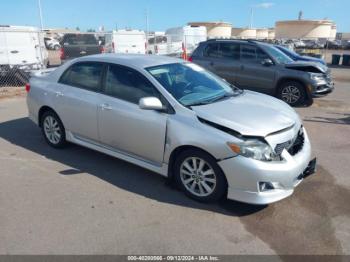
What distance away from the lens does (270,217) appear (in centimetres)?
360

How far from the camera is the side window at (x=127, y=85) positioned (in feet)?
13.7

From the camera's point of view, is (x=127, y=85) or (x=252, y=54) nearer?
(x=127, y=85)

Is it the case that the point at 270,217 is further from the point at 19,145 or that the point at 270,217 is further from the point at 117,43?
the point at 117,43

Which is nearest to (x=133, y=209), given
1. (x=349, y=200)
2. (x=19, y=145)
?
(x=349, y=200)

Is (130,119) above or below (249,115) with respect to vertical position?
below

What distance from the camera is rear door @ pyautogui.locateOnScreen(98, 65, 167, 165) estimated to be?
401 cm

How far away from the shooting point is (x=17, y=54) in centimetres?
1186

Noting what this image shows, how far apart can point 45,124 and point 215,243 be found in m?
3.70

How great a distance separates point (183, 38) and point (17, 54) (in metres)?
12.1

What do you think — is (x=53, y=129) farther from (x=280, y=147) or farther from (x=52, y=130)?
(x=280, y=147)

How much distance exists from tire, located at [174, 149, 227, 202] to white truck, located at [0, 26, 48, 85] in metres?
10.1

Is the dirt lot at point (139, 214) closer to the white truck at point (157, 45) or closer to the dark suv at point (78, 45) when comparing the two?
the dark suv at point (78, 45)

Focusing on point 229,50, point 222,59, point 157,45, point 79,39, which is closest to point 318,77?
point 229,50

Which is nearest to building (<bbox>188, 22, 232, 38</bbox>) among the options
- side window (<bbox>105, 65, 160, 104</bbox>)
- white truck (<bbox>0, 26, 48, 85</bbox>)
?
white truck (<bbox>0, 26, 48, 85</bbox>)
